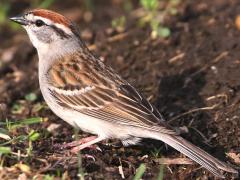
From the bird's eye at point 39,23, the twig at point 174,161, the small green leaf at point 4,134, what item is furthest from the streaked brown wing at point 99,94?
the small green leaf at point 4,134

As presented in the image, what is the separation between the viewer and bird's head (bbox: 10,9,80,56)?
6.42 meters

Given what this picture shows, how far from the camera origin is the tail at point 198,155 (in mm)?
5293

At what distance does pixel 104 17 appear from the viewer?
10148 mm

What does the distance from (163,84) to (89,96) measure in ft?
5.10

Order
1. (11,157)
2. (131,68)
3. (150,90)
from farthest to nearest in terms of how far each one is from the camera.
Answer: (131,68)
(150,90)
(11,157)

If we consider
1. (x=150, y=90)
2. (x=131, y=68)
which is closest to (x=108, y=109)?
(x=150, y=90)

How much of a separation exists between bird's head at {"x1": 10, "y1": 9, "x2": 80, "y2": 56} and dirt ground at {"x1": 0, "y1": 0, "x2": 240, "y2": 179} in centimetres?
83

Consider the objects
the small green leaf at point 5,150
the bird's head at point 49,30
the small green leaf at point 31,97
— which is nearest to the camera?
the small green leaf at point 5,150

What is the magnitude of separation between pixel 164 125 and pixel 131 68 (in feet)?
7.85

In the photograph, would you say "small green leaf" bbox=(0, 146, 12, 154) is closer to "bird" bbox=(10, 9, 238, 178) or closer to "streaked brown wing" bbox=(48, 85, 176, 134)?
"bird" bbox=(10, 9, 238, 178)

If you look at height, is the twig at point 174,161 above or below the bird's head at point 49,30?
below

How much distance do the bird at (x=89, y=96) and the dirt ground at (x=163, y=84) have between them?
0.23 meters

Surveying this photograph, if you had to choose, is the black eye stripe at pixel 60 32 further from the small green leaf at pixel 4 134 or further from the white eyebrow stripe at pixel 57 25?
the small green leaf at pixel 4 134

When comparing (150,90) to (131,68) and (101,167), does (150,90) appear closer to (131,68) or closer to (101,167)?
(131,68)
